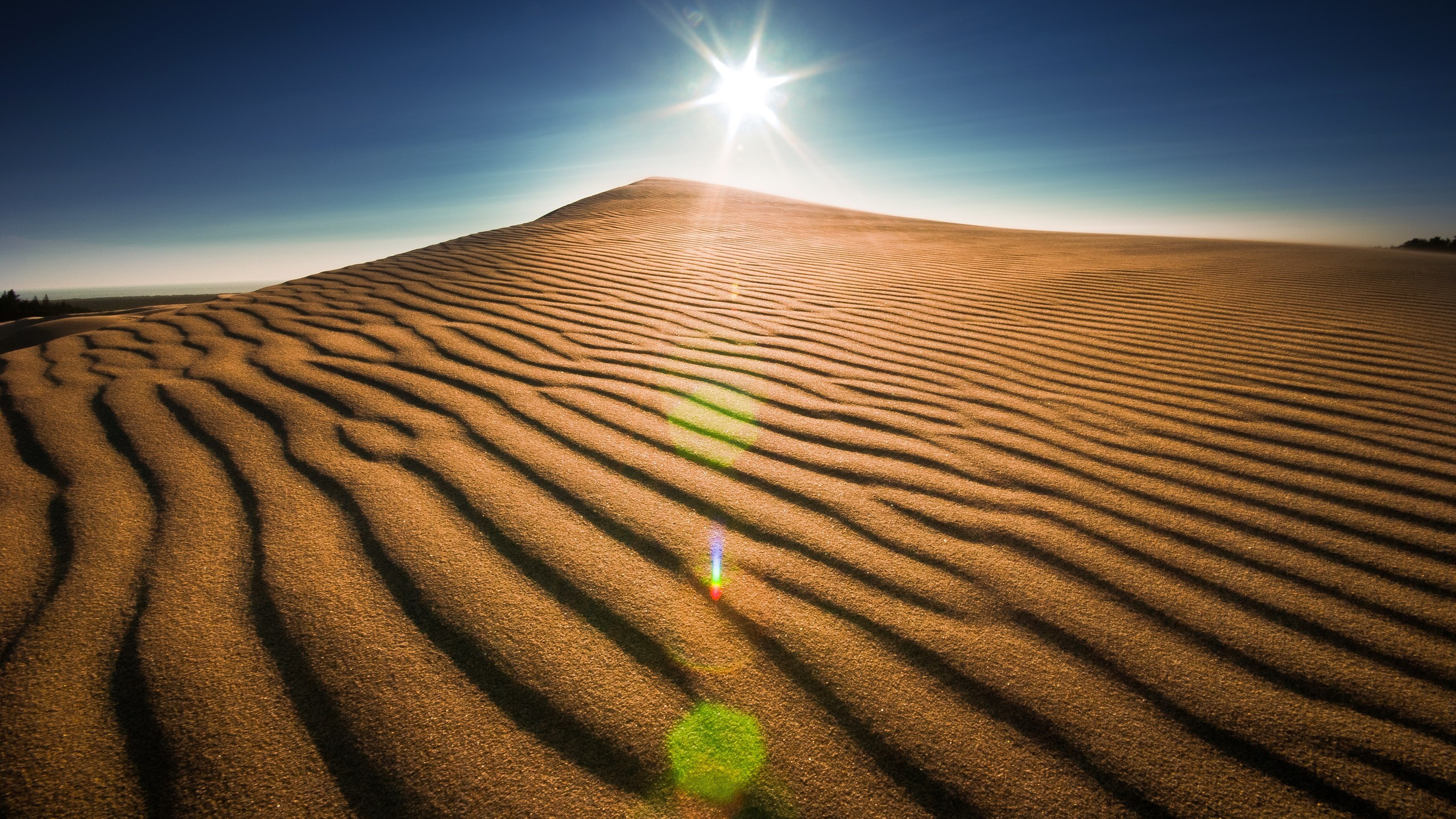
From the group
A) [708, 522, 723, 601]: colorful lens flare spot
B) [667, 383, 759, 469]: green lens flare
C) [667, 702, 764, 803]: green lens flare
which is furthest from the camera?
[667, 383, 759, 469]: green lens flare

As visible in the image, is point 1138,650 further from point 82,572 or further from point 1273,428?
point 82,572

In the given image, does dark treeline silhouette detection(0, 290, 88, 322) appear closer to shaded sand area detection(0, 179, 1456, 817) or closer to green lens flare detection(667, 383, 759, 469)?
shaded sand area detection(0, 179, 1456, 817)

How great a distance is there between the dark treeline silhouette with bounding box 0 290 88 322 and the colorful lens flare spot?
9.56 metres

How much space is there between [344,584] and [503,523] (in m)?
0.34

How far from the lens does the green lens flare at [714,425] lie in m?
1.80

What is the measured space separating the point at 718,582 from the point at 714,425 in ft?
2.59

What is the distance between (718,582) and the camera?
1266mm

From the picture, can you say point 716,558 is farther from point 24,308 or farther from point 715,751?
point 24,308

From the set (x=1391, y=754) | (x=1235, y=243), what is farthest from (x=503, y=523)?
(x=1235, y=243)

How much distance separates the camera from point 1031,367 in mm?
2695

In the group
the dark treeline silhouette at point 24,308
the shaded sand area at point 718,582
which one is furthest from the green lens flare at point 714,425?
the dark treeline silhouette at point 24,308

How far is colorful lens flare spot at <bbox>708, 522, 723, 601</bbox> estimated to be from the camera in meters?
1.24

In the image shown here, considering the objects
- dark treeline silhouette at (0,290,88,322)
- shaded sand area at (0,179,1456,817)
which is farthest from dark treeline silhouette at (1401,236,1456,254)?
dark treeline silhouette at (0,290,88,322)

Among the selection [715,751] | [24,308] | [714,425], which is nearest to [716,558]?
[715,751]
